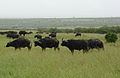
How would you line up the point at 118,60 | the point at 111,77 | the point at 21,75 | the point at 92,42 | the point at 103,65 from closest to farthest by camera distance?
the point at 111,77 < the point at 21,75 < the point at 103,65 < the point at 118,60 < the point at 92,42

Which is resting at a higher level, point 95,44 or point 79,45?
point 79,45

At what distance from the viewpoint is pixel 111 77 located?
24.5 ft

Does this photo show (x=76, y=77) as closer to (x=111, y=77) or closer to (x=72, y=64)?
(x=111, y=77)

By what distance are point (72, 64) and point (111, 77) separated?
3.39m

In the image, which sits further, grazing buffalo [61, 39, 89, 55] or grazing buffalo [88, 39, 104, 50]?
grazing buffalo [88, 39, 104, 50]

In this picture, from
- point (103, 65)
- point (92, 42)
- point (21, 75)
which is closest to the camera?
point (21, 75)

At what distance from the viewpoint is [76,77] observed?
7.53 meters

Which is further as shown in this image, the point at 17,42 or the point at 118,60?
the point at 17,42

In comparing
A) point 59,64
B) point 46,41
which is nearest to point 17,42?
point 46,41

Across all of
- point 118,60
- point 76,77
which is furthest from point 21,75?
point 118,60

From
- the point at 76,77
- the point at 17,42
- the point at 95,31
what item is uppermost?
the point at 76,77

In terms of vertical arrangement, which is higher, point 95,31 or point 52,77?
point 52,77

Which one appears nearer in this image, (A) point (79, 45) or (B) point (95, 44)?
(A) point (79, 45)

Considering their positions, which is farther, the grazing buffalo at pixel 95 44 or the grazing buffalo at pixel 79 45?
the grazing buffalo at pixel 95 44
